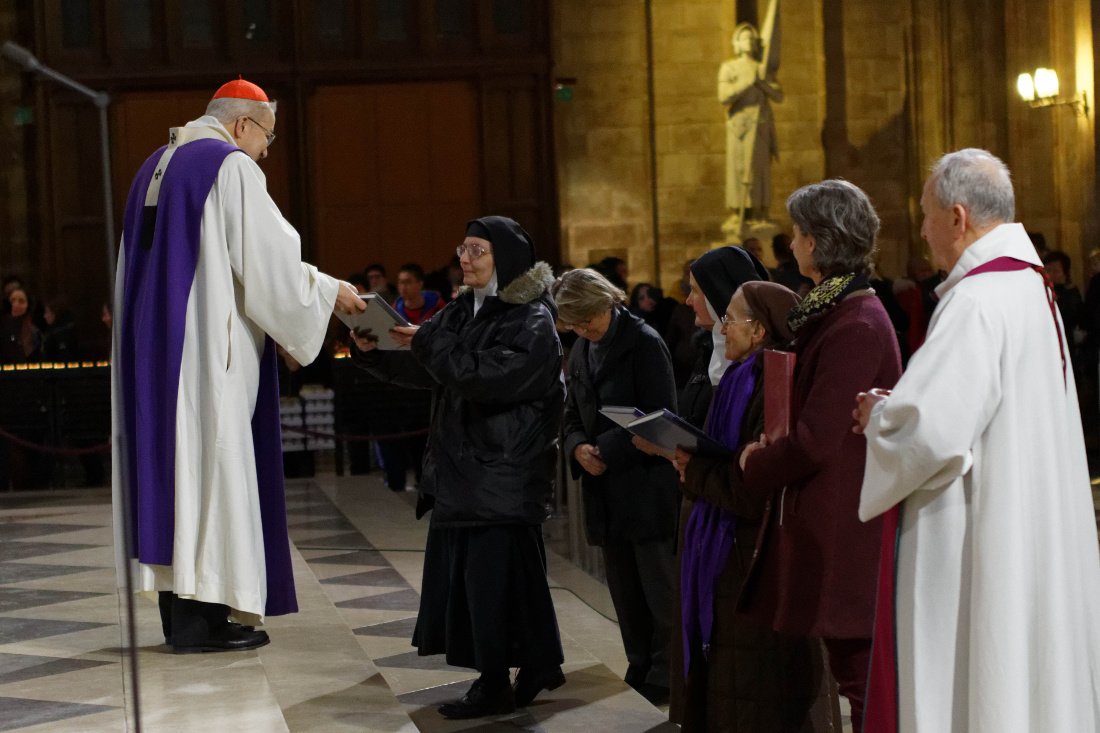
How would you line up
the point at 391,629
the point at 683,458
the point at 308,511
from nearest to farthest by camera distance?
the point at 683,458, the point at 391,629, the point at 308,511

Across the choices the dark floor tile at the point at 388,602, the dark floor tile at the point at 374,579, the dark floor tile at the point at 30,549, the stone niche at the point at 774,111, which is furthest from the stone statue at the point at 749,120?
the dark floor tile at the point at 30,549

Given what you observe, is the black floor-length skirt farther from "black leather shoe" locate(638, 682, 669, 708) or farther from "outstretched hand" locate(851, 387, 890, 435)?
"outstretched hand" locate(851, 387, 890, 435)

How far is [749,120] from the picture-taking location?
16.6 m

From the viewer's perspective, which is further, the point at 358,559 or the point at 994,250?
the point at 358,559

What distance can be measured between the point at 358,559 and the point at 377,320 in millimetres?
3458

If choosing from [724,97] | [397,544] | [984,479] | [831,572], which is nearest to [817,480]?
[831,572]

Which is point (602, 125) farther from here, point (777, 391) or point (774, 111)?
point (777, 391)

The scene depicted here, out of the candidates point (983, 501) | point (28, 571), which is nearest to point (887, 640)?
point (983, 501)

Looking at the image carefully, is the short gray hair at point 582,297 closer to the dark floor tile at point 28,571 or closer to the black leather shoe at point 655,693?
the black leather shoe at point 655,693

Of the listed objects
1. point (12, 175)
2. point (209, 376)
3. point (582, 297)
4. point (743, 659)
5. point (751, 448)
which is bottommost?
point (743, 659)

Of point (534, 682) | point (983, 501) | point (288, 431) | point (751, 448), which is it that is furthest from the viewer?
point (288, 431)

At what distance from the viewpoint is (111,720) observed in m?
4.12

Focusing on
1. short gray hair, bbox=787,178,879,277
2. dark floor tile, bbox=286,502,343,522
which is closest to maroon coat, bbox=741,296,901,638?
short gray hair, bbox=787,178,879,277

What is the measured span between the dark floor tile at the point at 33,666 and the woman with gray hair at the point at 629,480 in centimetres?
188
